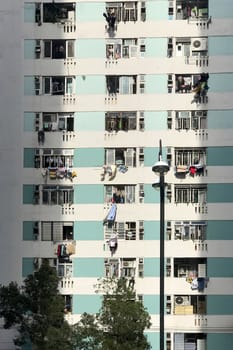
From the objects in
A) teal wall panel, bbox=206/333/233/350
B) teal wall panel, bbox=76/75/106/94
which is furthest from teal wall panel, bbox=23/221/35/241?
teal wall panel, bbox=206/333/233/350

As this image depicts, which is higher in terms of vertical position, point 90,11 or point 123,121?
point 90,11

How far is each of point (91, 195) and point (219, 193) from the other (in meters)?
4.52

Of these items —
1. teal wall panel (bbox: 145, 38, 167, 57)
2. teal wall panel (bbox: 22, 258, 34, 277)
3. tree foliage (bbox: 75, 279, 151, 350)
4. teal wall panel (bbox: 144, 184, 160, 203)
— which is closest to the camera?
tree foliage (bbox: 75, 279, 151, 350)

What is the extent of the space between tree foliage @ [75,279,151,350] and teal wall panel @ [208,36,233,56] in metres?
10.5

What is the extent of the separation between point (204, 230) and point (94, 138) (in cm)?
508

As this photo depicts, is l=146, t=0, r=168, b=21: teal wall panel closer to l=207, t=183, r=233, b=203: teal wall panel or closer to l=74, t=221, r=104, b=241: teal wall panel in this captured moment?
l=207, t=183, r=233, b=203: teal wall panel

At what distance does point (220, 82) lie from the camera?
85.6ft

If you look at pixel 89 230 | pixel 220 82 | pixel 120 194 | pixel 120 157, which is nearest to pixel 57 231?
pixel 89 230

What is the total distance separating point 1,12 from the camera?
26.7m

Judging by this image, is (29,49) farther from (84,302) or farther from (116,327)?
(116,327)

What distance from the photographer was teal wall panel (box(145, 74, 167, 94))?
2619 centimetres

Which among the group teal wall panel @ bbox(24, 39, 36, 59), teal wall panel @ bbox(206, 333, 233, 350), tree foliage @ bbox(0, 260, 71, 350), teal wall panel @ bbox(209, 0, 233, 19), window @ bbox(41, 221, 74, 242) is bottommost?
teal wall panel @ bbox(206, 333, 233, 350)

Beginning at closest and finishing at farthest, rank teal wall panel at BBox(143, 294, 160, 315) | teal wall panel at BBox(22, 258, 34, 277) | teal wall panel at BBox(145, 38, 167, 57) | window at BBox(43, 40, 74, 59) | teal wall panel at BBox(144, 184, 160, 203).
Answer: teal wall panel at BBox(143, 294, 160, 315) < teal wall panel at BBox(144, 184, 160, 203) < teal wall panel at BBox(22, 258, 34, 277) < teal wall panel at BBox(145, 38, 167, 57) < window at BBox(43, 40, 74, 59)

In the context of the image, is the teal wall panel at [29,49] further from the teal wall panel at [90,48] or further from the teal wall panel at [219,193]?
the teal wall panel at [219,193]
